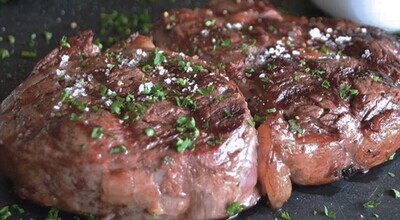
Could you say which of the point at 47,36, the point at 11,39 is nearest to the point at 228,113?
the point at 47,36

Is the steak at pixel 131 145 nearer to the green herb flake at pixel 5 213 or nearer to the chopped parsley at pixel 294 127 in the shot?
the green herb flake at pixel 5 213

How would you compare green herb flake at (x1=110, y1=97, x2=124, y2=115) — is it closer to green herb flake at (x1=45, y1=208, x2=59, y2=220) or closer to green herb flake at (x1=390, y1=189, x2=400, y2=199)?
green herb flake at (x1=45, y1=208, x2=59, y2=220)

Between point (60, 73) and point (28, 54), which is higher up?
point (60, 73)

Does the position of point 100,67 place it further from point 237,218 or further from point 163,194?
point 237,218

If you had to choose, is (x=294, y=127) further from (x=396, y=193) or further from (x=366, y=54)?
(x=366, y=54)

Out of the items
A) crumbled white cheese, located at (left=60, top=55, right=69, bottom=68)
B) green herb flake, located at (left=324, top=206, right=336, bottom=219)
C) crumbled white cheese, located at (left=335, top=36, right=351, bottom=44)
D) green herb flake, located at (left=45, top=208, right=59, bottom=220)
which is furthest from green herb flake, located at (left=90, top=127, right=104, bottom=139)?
A: crumbled white cheese, located at (left=335, top=36, right=351, bottom=44)

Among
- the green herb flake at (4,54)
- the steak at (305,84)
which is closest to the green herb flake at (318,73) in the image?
the steak at (305,84)
